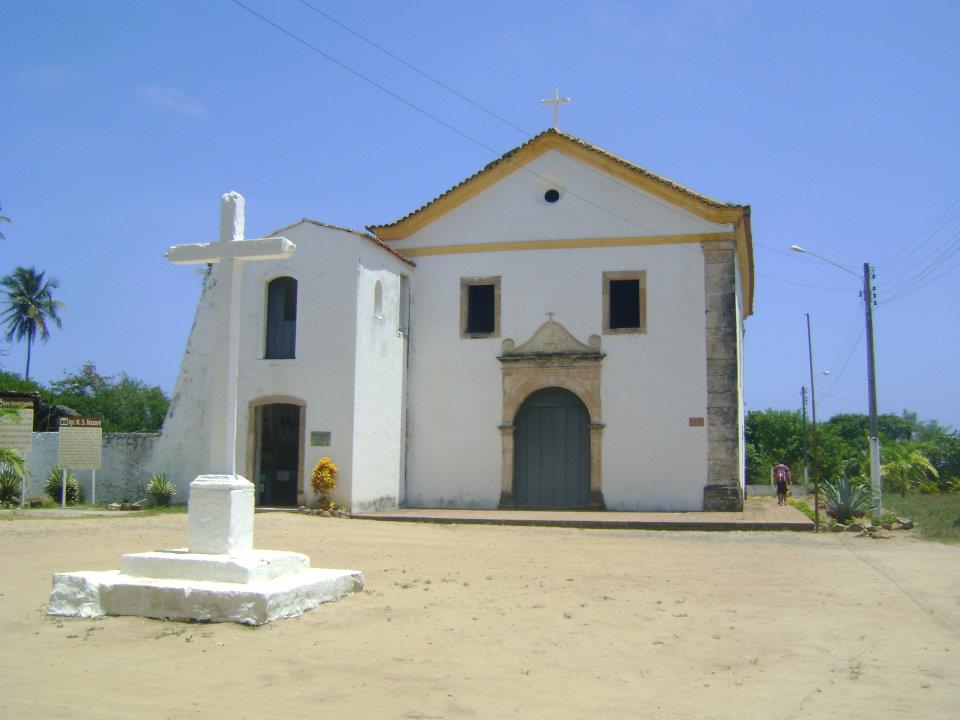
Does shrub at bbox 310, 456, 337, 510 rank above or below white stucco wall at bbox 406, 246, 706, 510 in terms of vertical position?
below

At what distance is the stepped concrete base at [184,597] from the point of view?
20.4ft

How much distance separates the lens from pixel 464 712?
4566 mm

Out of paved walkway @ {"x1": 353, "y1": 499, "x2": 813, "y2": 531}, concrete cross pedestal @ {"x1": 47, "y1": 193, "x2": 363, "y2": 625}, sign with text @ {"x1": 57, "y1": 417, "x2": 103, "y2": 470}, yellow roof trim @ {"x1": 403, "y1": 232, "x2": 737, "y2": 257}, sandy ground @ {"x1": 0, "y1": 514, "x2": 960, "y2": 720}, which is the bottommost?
sandy ground @ {"x1": 0, "y1": 514, "x2": 960, "y2": 720}

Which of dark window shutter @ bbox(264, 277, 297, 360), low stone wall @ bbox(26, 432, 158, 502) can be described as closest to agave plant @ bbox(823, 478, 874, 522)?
dark window shutter @ bbox(264, 277, 297, 360)

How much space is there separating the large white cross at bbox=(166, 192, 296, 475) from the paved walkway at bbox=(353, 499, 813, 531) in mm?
7931

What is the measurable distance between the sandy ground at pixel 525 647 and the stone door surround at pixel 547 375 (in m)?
7.21

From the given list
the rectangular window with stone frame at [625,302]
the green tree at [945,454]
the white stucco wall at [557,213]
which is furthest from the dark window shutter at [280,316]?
the green tree at [945,454]

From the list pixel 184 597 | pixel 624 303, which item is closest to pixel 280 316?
pixel 624 303

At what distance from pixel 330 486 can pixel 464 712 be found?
10794 mm

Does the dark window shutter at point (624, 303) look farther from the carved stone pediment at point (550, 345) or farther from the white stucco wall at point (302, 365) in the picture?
the white stucco wall at point (302, 365)

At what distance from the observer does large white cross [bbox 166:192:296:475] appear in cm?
727

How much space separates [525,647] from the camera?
5754 mm

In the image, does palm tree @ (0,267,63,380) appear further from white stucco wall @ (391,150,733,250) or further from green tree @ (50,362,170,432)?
white stucco wall @ (391,150,733,250)

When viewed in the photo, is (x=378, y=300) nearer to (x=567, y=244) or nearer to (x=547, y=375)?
(x=547, y=375)
